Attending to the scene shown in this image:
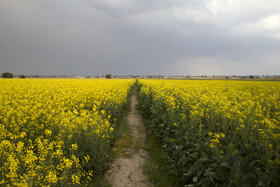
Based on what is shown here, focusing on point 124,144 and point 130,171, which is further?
point 124,144

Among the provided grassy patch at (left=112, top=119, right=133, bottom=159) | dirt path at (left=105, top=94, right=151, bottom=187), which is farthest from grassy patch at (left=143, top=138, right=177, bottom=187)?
grassy patch at (left=112, top=119, right=133, bottom=159)

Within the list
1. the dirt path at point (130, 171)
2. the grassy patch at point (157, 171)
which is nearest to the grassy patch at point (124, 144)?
the dirt path at point (130, 171)

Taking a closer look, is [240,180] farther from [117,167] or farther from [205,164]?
[117,167]

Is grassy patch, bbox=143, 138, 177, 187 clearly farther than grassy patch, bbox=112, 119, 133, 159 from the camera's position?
No

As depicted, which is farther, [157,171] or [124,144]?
[124,144]

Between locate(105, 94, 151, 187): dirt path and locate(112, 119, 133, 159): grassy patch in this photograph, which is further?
locate(112, 119, 133, 159): grassy patch

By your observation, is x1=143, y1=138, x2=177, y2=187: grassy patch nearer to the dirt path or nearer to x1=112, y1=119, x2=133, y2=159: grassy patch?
the dirt path

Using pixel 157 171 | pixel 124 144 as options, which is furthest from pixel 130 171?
pixel 124 144

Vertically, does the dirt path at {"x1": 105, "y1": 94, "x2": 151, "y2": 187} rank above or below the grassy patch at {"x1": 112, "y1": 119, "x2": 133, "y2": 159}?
below

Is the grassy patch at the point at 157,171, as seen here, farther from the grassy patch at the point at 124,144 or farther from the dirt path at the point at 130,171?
the grassy patch at the point at 124,144

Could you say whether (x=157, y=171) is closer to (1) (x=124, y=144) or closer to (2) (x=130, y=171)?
(2) (x=130, y=171)

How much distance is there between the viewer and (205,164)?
395cm

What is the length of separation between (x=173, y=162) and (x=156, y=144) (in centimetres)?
192

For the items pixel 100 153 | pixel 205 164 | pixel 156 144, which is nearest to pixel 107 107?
pixel 156 144
